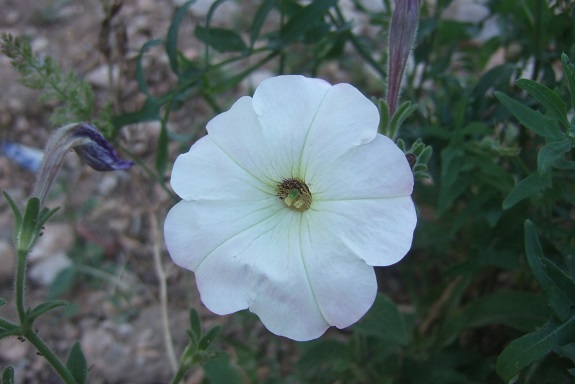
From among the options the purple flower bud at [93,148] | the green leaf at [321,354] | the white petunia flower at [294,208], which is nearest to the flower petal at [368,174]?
the white petunia flower at [294,208]

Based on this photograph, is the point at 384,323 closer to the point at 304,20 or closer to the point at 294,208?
the point at 294,208

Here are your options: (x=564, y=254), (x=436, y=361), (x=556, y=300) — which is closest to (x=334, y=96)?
(x=556, y=300)

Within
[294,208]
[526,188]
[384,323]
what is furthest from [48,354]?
[526,188]

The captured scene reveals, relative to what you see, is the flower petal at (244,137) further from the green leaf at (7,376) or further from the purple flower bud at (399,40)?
the green leaf at (7,376)

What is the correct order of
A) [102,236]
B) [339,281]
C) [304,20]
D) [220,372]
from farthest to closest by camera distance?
[102,236] → [220,372] → [304,20] → [339,281]

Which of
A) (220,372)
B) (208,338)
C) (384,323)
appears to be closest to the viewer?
(208,338)

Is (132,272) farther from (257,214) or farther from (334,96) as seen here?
(334,96)

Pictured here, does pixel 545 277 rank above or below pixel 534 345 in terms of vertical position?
above
